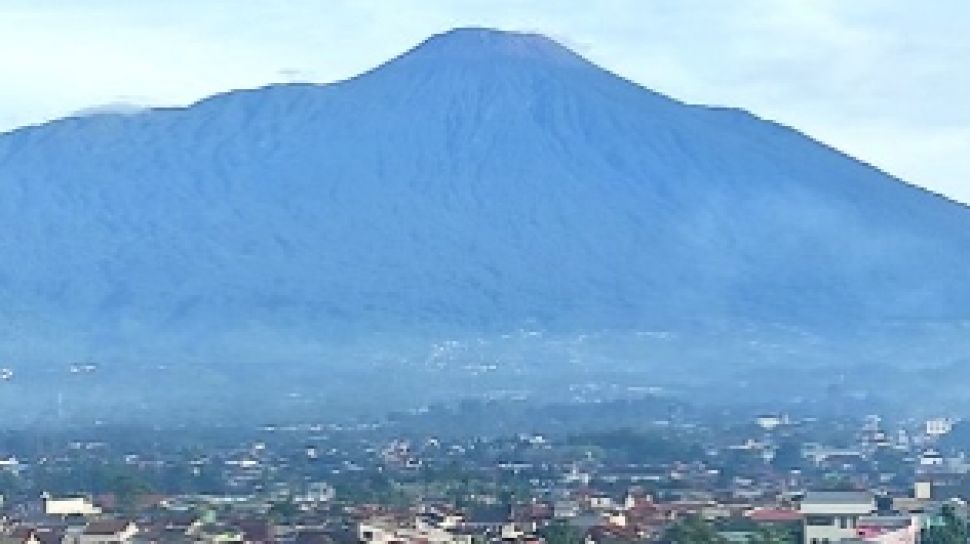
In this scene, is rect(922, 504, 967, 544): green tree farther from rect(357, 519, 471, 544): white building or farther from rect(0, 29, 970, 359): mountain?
rect(0, 29, 970, 359): mountain

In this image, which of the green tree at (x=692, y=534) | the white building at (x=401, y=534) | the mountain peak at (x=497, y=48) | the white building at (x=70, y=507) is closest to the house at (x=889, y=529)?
the green tree at (x=692, y=534)

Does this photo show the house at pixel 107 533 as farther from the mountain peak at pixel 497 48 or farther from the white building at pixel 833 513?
the mountain peak at pixel 497 48

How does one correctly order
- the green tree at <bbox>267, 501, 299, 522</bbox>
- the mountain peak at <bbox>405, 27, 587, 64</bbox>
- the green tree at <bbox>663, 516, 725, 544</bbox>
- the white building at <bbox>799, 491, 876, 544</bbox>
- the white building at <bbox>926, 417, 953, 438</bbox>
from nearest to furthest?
the green tree at <bbox>663, 516, 725, 544</bbox> < the white building at <bbox>799, 491, 876, 544</bbox> < the green tree at <bbox>267, 501, 299, 522</bbox> < the white building at <bbox>926, 417, 953, 438</bbox> < the mountain peak at <bbox>405, 27, 587, 64</bbox>

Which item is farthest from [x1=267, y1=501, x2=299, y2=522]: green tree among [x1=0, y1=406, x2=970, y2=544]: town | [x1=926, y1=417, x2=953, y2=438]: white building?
[x1=926, y1=417, x2=953, y2=438]: white building

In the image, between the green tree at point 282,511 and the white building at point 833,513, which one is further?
the green tree at point 282,511

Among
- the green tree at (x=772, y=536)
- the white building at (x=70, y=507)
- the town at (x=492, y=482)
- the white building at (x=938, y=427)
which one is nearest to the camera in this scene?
the green tree at (x=772, y=536)

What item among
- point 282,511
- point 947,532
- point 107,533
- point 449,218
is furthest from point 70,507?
point 449,218
